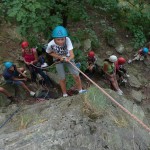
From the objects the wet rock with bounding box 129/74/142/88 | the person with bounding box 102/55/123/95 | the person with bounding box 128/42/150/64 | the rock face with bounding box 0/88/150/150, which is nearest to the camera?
the rock face with bounding box 0/88/150/150

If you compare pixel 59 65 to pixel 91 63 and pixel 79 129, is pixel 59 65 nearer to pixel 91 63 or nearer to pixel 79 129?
pixel 79 129

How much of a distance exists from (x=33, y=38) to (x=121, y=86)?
9.56ft

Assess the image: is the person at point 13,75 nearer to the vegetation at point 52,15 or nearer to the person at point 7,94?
the person at point 7,94

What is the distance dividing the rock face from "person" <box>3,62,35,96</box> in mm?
2241

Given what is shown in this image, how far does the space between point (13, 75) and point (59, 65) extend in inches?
59.3

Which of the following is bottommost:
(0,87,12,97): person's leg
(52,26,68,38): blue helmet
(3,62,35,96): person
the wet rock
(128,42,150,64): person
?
the wet rock

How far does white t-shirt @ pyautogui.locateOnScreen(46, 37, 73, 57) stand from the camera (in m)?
5.11

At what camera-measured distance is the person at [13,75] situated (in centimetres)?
635

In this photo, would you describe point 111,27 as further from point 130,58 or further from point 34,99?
point 34,99

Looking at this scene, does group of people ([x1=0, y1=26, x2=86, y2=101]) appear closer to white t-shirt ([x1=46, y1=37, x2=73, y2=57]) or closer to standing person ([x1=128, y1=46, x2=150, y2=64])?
white t-shirt ([x1=46, y1=37, x2=73, y2=57])

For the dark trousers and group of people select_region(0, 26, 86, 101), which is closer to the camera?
group of people select_region(0, 26, 86, 101)

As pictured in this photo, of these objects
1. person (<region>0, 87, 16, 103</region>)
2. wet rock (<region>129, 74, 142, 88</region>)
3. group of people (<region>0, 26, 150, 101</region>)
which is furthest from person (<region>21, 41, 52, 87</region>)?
wet rock (<region>129, 74, 142, 88</region>)

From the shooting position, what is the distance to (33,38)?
6.71m

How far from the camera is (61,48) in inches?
203
